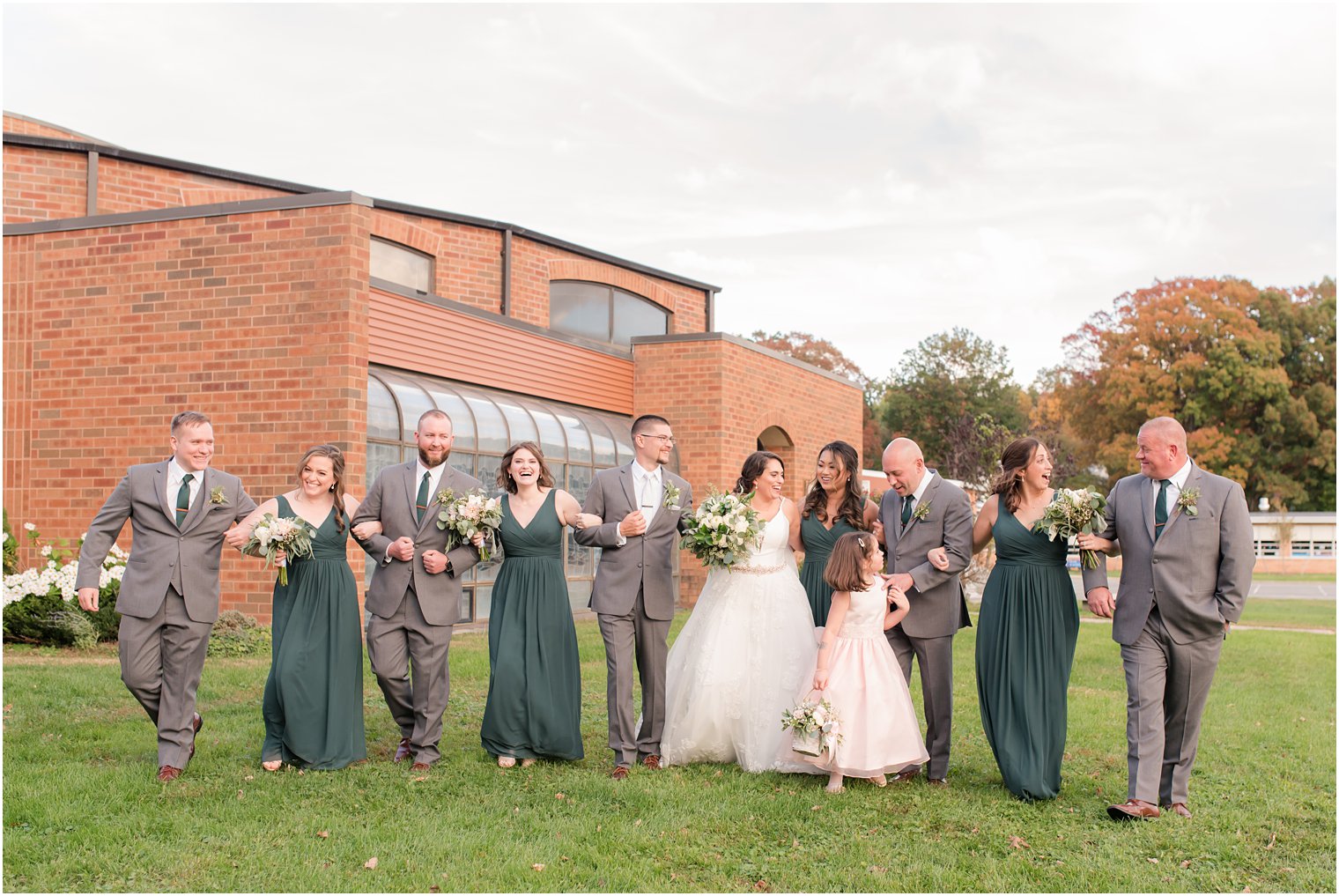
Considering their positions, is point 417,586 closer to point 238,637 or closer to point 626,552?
point 626,552

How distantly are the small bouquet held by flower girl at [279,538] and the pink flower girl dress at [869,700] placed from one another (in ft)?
10.9

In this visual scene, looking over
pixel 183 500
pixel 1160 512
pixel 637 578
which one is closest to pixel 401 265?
pixel 183 500

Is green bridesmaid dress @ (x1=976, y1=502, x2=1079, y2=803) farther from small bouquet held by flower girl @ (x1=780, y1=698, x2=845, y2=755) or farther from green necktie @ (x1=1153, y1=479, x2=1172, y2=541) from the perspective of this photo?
small bouquet held by flower girl @ (x1=780, y1=698, x2=845, y2=755)

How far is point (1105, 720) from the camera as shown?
32.1ft

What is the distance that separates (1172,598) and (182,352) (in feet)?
37.0

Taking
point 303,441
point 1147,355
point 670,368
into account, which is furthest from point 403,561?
point 1147,355

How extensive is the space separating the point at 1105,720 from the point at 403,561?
6.19m

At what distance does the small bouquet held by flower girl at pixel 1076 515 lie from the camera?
6414mm

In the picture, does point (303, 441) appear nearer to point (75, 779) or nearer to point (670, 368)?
point (75, 779)

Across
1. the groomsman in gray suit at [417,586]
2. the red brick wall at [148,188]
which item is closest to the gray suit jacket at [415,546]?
the groomsman in gray suit at [417,586]

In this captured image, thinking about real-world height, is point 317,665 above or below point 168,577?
below

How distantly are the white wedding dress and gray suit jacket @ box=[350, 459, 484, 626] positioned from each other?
1.58 meters

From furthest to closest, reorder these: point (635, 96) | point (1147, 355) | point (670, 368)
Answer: point (1147, 355), point (670, 368), point (635, 96)

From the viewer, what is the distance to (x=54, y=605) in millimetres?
12719
